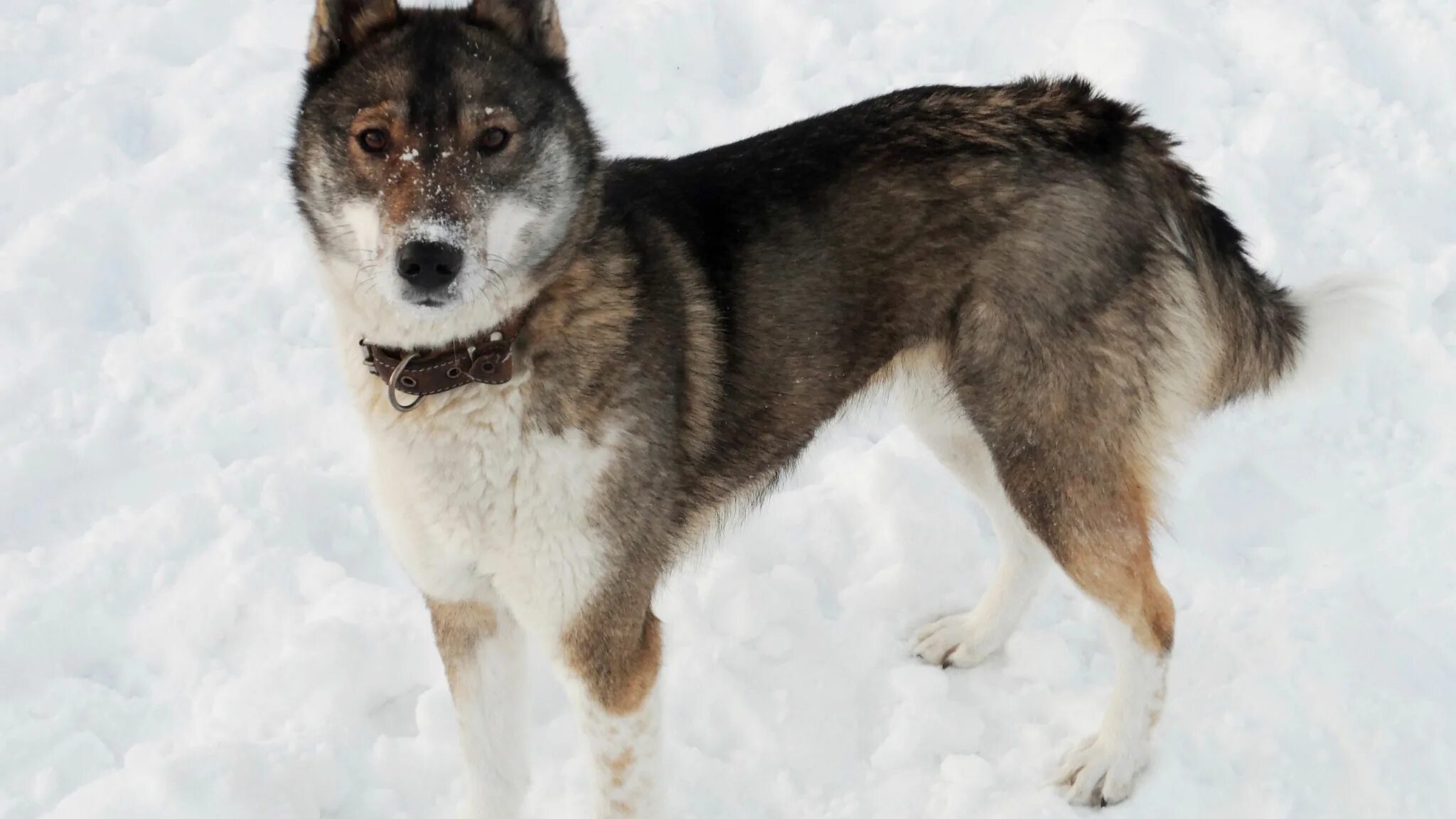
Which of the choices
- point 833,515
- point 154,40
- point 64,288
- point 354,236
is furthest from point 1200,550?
point 154,40

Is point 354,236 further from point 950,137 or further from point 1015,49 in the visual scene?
point 1015,49

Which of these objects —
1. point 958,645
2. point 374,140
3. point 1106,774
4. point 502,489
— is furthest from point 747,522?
point 374,140

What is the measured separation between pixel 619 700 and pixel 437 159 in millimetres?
1223

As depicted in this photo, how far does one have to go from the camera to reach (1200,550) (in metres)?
3.75

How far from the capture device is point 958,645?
3.49m

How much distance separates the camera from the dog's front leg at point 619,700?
259 centimetres

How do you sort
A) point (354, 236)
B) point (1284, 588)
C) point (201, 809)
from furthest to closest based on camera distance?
point (1284, 588), point (201, 809), point (354, 236)

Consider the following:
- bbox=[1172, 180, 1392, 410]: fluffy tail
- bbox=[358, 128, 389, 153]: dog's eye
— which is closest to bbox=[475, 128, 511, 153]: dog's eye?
bbox=[358, 128, 389, 153]: dog's eye

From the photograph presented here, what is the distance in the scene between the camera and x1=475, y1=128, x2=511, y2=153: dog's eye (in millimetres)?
2351

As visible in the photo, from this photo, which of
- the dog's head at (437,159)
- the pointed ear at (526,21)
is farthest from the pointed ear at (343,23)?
the pointed ear at (526,21)

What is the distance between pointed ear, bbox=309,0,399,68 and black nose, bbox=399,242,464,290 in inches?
24.9

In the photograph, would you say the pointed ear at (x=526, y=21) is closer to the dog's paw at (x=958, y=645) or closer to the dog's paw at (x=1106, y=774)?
the dog's paw at (x=958, y=645)

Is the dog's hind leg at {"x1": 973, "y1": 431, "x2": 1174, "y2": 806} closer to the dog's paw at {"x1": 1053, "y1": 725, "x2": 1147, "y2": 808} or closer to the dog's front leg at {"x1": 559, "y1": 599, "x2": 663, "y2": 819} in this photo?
the dog's paw at {"x1": 1053, "y1": 725, "x2": 1147, "y2": 808}

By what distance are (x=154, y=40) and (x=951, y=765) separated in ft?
15.6
